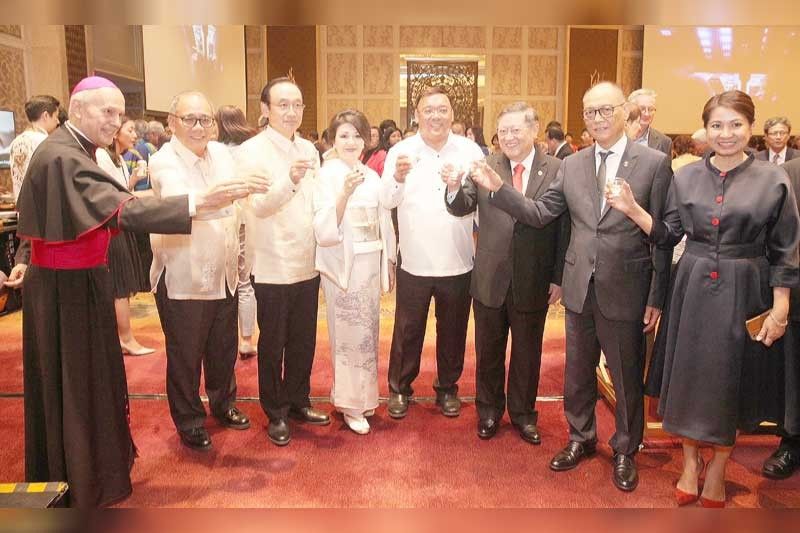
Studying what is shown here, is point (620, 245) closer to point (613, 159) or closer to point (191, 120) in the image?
point (613, 159)

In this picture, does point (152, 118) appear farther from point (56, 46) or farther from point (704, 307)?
point (704, 307)

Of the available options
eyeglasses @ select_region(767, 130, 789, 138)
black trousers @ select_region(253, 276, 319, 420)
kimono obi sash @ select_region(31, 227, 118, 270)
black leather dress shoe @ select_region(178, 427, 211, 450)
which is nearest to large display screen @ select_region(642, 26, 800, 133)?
eyeglasses @ select_region(767, 130, 789, 138)

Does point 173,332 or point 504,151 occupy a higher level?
point 504,151

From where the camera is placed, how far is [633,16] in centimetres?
33

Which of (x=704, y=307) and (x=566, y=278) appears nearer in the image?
(x=704, y=307)

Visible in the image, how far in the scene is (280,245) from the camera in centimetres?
302

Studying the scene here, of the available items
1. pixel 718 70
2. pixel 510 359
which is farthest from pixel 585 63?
pixel 510 359

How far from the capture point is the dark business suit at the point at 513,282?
9.80 ft

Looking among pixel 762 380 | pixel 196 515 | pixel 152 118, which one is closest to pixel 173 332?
pixel 762 380

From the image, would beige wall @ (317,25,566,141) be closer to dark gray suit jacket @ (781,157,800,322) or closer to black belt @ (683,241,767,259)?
dark gray suit jacket @ (781,157,800,322)

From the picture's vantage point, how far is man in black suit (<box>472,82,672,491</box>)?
8.39 ft

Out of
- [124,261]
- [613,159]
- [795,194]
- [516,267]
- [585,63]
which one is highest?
[585,63]

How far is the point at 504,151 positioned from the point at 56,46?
5.40 meters

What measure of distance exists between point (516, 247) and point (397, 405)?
1.14 metres
